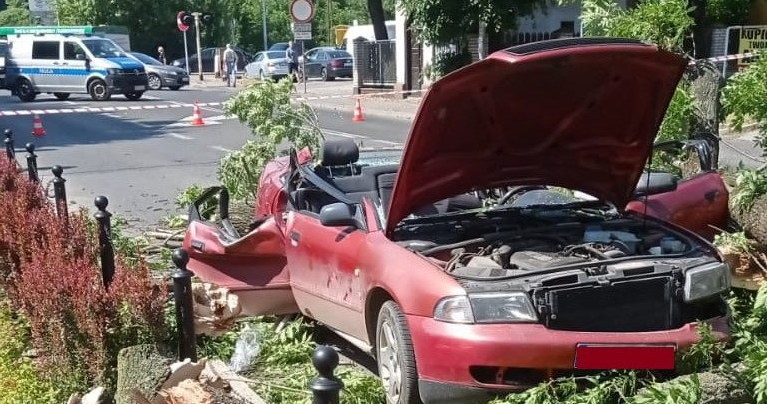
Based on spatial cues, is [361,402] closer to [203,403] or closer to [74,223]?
[203,403]

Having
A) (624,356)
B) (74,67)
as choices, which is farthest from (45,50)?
(624,356)

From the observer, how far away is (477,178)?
16.4 ft

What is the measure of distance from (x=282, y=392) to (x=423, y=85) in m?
23.7

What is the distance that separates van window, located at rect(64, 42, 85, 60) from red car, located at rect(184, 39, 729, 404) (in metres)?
26.4

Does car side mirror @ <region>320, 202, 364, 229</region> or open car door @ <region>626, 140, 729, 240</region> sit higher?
car side mirror @ <region>320, 202, 364, 229</region>

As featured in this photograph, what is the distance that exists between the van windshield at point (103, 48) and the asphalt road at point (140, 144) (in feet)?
5.80

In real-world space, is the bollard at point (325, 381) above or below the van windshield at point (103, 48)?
below

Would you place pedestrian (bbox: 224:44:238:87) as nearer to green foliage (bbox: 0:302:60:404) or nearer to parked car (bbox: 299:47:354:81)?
parked car (bbox: 299:47:354:81)

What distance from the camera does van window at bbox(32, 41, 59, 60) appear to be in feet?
100

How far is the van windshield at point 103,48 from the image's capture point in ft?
99.6

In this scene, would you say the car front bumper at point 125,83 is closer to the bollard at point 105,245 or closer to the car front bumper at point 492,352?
the bollard at point 105,245

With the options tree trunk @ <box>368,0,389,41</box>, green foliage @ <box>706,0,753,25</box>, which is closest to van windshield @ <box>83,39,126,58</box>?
tree trunk @ <box>368,0,389,41</box>

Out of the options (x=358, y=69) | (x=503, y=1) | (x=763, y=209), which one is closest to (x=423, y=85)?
(x=358, y=69)

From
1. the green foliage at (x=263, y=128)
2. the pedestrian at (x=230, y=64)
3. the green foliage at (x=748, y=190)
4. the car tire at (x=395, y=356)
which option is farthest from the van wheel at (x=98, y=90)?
the car tire at (x=395, y=356)
